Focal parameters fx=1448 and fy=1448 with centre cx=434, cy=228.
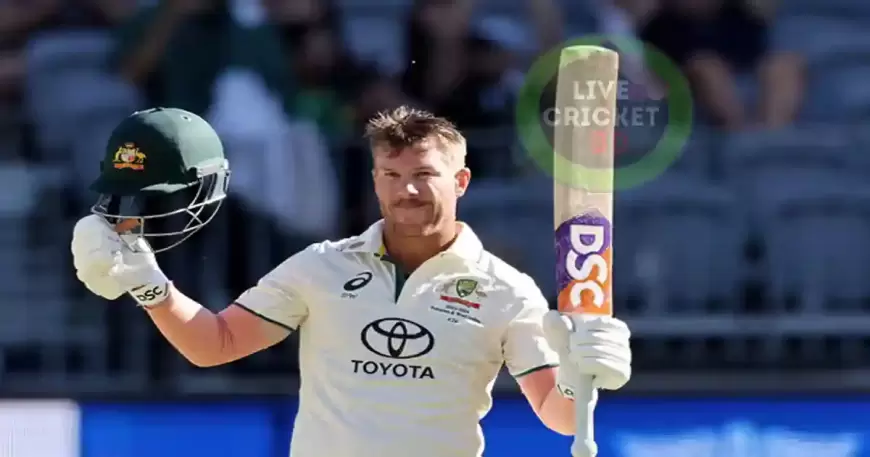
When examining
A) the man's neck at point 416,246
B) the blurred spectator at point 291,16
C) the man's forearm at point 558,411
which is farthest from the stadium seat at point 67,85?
the man's forearm at point 558,411

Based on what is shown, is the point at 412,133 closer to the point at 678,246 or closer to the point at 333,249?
the point at 333,249

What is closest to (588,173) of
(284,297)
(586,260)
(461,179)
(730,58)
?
(586,260)

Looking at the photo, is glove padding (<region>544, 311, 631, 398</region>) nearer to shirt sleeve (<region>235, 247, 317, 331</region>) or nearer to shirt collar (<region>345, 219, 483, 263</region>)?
shirt collar (<region>345, 219, 483, 263</region>)

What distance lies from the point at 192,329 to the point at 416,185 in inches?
23.7

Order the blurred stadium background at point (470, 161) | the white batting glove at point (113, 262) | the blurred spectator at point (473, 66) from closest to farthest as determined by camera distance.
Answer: the white batting glove at point (113, 262) < the blurred stadium background at point (470, 161) < the blurred spectator at point (473, 66)

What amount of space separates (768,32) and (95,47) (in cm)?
302

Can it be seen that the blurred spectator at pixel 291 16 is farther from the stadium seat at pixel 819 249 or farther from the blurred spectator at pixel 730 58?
the stadium seat at pixel 819 249

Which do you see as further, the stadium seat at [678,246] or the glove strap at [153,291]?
the stadium seat at [678,246]

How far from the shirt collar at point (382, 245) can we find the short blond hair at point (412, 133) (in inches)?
7.1

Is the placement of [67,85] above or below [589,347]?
above

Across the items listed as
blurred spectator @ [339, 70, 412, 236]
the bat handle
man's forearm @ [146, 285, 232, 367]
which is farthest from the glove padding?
blurred spectator @ [339, 70, 412, 236]

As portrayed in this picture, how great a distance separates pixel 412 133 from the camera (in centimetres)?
322

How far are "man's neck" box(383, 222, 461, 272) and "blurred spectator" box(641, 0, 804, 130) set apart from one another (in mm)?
3090

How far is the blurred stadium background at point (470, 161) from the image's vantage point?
19.5ft
